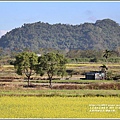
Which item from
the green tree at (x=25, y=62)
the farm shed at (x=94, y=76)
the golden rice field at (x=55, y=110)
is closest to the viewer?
the golden rice field at (x=55, y=110)

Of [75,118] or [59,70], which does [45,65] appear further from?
[75,118]

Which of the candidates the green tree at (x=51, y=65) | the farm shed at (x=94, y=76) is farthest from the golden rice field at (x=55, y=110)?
the farm shed at (x=94, y=76)

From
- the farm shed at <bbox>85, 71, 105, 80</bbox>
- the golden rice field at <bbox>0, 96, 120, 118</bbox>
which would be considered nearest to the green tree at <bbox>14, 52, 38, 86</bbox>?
the farm shed at <bbox>85, 71, 105, 80</bbox>

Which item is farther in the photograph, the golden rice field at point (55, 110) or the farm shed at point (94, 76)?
the farm shed at point (94, 76)

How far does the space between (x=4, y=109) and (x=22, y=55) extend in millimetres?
30795

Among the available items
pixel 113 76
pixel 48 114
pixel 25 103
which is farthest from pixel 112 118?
pixel 113 76

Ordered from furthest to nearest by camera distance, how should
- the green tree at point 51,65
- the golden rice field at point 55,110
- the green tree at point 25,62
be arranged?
the green tree at point 25,62 → the green tree at point 51,65 → the golden rice field at point 55,110

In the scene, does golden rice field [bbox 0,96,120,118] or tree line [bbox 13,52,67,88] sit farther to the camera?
tree line [bbox 13,52,67,88]

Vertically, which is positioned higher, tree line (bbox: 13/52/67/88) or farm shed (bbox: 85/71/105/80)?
tree line (bbox: 13/52/67/88)

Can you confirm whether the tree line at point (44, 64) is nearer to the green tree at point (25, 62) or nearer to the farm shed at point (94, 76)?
the green tree at point (25, 62)

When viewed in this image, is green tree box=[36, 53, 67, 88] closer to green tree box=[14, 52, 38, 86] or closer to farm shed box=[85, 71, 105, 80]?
green tree box=[14, 52, 38, 86]

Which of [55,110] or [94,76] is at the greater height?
[94,76]

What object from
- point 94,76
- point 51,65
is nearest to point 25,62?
point 51,65

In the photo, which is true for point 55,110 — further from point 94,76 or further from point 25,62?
point 94,76
